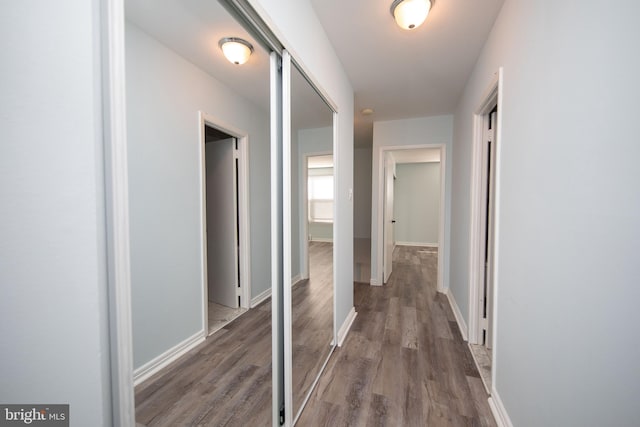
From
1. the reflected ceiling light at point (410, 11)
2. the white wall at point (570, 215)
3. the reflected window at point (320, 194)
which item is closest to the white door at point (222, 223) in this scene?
the reflected window at point (320, 194)

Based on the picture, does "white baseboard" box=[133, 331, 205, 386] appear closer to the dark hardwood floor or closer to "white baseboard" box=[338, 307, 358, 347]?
the dark hardwood floor

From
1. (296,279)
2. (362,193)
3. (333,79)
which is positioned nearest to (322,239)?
(296,279)

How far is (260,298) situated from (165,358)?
0.53 m

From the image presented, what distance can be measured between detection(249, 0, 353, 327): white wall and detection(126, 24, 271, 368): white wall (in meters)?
0.48

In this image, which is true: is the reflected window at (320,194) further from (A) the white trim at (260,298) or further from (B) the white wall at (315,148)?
(A) the white trim at (260,298)

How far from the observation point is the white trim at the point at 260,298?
1269mm

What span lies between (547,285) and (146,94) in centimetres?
164

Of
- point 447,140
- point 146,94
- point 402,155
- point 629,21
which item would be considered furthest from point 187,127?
point 402,155

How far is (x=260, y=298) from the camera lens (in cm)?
130

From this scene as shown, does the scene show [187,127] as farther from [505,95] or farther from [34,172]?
[505,95]

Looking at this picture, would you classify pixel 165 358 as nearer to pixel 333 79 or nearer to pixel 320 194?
pixel 320 194

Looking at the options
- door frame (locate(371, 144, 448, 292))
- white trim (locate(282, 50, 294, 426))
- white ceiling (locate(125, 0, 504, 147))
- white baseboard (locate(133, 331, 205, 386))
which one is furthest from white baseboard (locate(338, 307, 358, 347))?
white ceiling (locate(125, 0, 504, 147))

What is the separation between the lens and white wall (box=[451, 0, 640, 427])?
730mm

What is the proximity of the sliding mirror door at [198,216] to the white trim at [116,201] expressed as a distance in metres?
0.07
